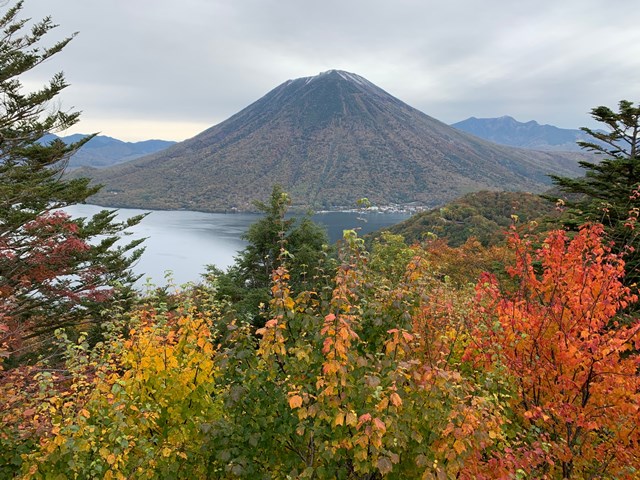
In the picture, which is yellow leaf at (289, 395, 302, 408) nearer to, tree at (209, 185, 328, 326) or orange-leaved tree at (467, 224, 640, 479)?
orange-leaved tree at (467, 224, 640, 479)

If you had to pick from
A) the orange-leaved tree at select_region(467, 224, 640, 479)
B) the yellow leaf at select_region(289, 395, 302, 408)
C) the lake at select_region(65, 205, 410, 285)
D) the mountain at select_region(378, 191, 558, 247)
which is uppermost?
the yellow leaf at select_region(289, 395, 302, 408)

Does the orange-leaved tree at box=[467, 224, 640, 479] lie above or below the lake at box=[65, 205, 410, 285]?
above

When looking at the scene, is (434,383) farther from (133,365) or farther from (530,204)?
(530,204)

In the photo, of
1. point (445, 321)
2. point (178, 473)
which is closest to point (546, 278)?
point (445, 321)

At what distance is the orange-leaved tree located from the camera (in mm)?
4621

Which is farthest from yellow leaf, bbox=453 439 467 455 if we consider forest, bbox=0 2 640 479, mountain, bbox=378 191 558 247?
A: mountain, bbox=378 191 558 247

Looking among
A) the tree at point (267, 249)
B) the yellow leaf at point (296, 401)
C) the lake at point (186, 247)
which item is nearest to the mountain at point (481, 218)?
the lake at point (186, 247)

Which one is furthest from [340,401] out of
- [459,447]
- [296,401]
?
[459,447]

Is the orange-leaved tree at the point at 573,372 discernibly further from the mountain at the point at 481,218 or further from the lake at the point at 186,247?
the mountain at the point at 481,218

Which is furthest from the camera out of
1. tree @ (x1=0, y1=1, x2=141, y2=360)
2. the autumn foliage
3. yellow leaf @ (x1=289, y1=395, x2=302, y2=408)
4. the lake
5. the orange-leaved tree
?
the lake

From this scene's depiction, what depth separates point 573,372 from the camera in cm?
498

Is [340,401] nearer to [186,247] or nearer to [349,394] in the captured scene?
[349,394]

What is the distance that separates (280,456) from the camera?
4.18m

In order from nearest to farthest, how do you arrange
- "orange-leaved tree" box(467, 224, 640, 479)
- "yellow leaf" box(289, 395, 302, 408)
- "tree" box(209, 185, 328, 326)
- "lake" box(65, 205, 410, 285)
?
"yellow leaf" box(289, 395, 302, 408), "orange-leaved tree" box(467, 224, 640, 479), "tree" box(209, 185, 328, 326), "lake" box(65, 205, 410, 285)
